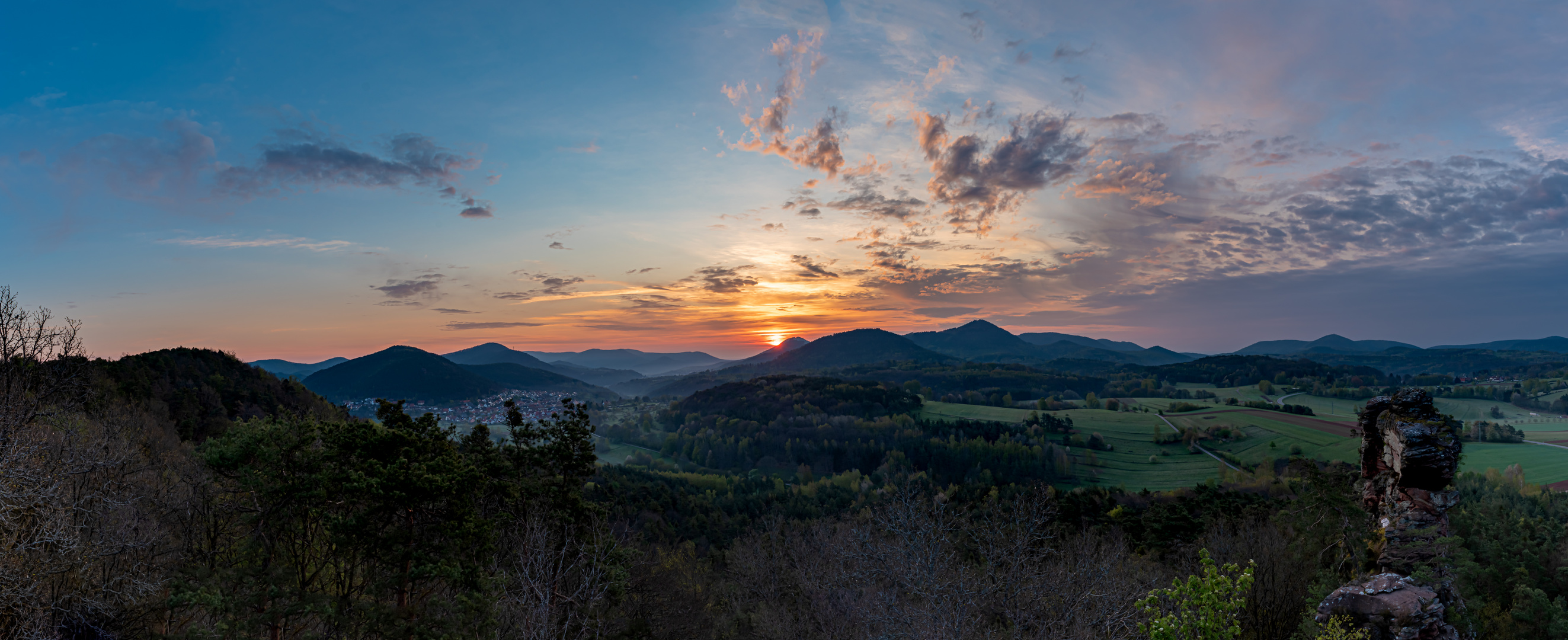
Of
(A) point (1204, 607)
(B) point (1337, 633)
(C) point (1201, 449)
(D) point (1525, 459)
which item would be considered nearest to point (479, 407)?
(A) point (1204, 607)

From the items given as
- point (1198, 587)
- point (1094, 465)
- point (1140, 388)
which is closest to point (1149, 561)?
point (1198, 587)

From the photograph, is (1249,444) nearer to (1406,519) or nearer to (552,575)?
(1406,519)

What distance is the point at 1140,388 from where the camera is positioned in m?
189

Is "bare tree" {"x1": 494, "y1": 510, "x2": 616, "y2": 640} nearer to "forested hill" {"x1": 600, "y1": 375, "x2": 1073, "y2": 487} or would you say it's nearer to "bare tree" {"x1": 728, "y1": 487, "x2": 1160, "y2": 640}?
"bare tree" {"x1": 728, "y1": 487, "x2": 1160, "y2": 640}

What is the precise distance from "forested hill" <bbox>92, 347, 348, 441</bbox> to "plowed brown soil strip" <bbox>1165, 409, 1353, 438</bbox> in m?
135

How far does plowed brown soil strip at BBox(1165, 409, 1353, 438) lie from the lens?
310 ft

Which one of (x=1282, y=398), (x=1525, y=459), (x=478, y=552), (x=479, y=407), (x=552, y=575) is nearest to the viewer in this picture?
(x=478, y=552)

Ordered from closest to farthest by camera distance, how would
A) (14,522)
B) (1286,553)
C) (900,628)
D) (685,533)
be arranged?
1. (14,522)
2. (900,628)
3. (1286,553)
4. (685,533)

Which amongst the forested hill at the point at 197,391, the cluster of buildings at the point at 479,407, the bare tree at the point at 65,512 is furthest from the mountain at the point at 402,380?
the bare tree at the point at 65,512

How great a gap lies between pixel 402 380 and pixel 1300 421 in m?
213

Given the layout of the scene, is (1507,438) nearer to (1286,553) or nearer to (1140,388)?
(1286,553)

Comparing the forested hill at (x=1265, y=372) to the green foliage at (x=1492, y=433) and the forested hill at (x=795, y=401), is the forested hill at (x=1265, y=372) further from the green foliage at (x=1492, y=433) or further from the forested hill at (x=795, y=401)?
the forested hill at (x=795, y=401)

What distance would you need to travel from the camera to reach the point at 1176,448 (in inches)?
4341

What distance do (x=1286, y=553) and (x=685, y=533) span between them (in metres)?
56.8
